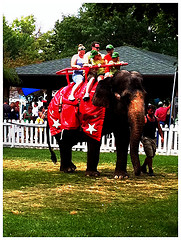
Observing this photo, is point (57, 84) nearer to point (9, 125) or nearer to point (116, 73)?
point (9, 125)

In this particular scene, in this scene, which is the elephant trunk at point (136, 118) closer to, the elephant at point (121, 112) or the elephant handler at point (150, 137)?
the elephant at point (121, 112)

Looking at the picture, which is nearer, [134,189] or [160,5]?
[160,5]

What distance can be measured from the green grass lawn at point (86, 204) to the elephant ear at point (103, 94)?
1733 mm

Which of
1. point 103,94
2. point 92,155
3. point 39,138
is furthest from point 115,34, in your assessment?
point 103,94

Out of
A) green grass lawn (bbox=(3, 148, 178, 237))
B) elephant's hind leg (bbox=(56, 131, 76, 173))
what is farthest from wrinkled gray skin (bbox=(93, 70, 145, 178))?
elephant's hind leg (bbox=(56, 131, 76, 173))

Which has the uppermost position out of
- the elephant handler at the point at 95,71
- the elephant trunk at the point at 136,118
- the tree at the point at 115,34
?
the tree at the point at 115,34

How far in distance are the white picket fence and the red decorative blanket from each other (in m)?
6.58

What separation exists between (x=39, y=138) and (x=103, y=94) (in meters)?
10.1

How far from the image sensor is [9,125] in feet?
70.9

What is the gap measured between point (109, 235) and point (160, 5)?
10.6ft

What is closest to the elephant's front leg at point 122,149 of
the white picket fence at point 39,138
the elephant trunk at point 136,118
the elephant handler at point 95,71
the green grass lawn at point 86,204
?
the green grass lawn at point 86,204

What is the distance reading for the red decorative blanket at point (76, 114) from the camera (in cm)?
1215

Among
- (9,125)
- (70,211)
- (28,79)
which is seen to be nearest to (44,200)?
(70,211)

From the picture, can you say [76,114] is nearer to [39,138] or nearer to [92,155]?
[92,155]
